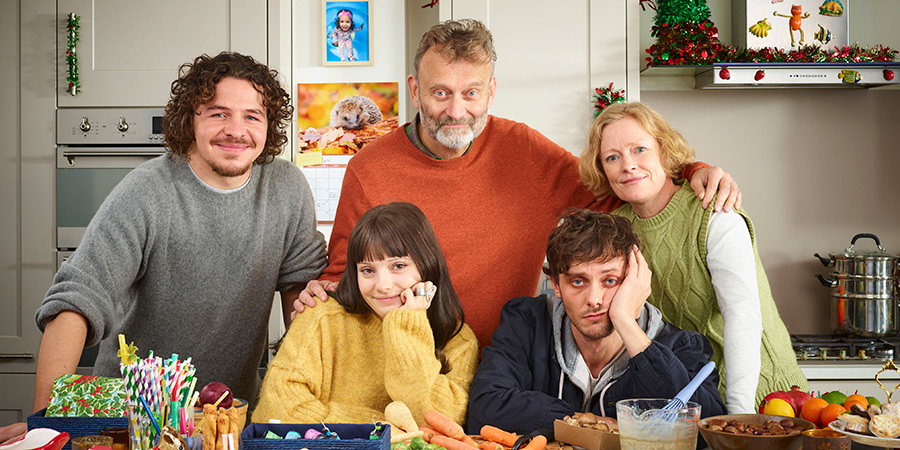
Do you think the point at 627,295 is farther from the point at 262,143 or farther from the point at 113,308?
the point at 113,308

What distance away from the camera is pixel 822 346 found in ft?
10.2

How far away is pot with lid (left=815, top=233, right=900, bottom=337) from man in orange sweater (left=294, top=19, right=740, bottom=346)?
1828 millimetres

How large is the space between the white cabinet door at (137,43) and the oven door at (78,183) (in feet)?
0.71

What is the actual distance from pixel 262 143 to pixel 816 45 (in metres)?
2.70

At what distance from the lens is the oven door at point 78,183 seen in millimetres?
3203

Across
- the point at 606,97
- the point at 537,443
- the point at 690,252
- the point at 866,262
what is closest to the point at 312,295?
the point at 537,443

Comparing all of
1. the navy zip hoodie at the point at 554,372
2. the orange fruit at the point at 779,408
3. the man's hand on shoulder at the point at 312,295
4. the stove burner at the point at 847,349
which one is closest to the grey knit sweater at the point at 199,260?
the man's hand on shoulder at the point at 312,295

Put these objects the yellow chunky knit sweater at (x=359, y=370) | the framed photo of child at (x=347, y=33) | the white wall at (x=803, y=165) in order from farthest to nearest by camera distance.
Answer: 1. the white wall at (x=803, y=165)
2. the framed photo of child at (x=347, y=33)
3. the yellow chunky knit sweater at (x=359, y=370)

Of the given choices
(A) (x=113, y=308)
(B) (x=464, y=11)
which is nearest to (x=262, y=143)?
(A) (x=113, y=308)

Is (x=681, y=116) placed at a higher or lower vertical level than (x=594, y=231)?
higher

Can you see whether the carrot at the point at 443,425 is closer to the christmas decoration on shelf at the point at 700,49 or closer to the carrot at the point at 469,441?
the carrot at the point at 469,441

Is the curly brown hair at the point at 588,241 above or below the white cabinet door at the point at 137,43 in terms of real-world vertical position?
below

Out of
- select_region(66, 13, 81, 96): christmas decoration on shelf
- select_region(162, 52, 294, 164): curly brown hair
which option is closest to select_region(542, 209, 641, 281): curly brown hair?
select_region(162, 52, 294, 164): curly brown hair

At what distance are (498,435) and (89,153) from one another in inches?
103
